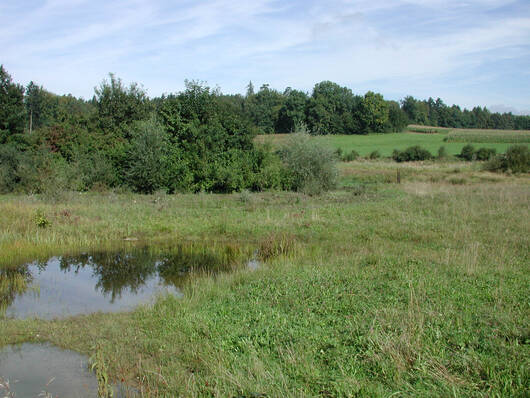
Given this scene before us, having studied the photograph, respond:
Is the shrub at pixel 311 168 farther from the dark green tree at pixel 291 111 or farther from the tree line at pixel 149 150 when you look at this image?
the dark green tree at pixel 291 111

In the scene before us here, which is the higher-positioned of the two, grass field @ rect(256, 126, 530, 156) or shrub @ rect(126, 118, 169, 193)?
grass field @ rect(256, 126, 530, 156)

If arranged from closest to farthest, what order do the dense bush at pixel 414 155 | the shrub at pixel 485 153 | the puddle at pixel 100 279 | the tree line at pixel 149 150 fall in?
1. the puddle at pixel 100 279
2. the tree line at pixel 149 150
3. the shrub at pixel 485 153
4. the dense bush at pixel 414 155

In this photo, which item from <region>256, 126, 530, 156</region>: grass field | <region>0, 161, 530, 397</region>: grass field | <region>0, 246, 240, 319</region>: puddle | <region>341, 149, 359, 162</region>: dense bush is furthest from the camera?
<region>256, 126, 530, 156</region>: grass field

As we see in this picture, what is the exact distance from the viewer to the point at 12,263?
12.0 metres

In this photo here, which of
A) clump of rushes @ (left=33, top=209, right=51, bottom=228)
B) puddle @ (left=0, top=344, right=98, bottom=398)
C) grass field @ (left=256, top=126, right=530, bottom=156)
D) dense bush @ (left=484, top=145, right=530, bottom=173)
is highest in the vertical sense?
grass field @ (left=256, top=126, right=530, bottom=156)

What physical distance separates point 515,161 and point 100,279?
1459 inches

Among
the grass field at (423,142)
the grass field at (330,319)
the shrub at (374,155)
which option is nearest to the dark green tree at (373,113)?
the grass field at (423,142)

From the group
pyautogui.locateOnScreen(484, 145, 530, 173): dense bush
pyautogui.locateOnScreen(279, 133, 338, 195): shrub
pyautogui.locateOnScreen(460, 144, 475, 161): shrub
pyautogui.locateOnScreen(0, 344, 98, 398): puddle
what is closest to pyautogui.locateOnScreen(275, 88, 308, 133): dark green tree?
pyautogui.locateOnScreen(460, 144, 475, 161): shrub

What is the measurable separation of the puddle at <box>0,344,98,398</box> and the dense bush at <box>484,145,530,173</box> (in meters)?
38.9

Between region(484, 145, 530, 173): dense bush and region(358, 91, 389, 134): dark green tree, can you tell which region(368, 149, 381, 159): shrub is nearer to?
region(484, 145, 530, 173): dense bush

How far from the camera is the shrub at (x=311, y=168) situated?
1038 inches

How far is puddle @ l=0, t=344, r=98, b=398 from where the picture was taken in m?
5.91

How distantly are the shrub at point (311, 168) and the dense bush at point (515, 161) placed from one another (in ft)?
64.7

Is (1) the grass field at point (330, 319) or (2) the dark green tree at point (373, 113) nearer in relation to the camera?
(1) the grass field at point (330, 319)
